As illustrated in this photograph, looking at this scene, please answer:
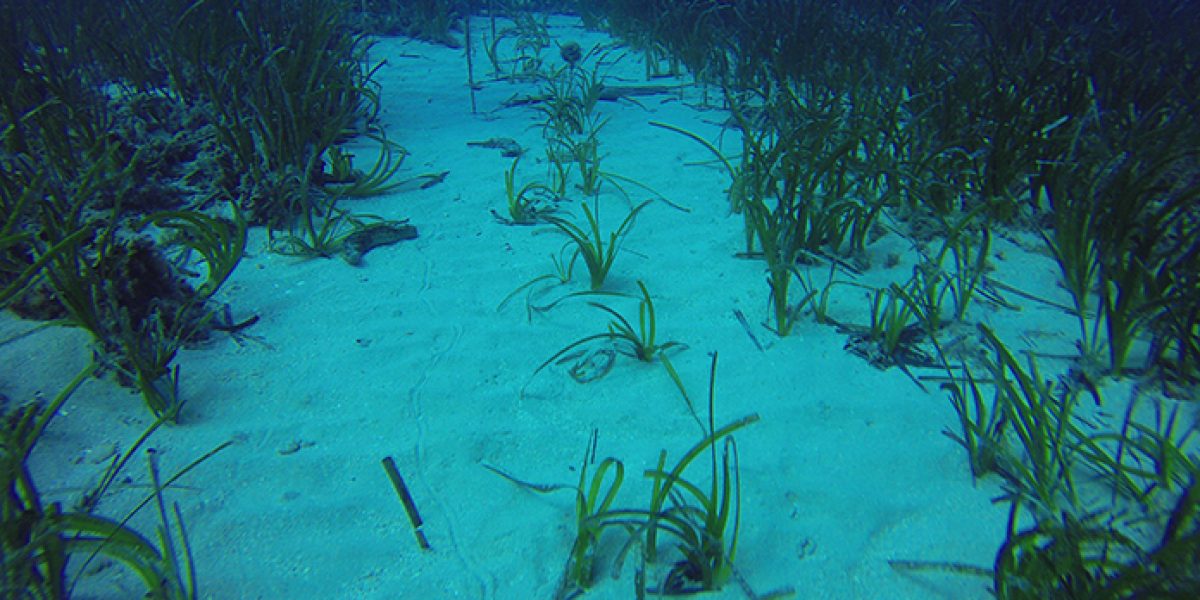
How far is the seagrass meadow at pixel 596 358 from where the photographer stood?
1896 millimetres

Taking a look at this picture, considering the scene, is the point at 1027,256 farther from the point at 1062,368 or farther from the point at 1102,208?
the point at 1062,368

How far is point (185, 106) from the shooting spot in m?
5.37

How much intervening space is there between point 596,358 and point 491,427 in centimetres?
68

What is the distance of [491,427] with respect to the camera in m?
2.50

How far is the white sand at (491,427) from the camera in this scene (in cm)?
195

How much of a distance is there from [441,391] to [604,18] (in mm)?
12710

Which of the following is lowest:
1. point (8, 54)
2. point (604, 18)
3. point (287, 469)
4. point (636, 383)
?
point (287, 469)

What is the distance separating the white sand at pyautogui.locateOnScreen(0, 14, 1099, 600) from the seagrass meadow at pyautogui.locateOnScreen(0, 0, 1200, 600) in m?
0.02

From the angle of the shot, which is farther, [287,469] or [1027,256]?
[1027,256]

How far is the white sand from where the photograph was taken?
195 centimetres

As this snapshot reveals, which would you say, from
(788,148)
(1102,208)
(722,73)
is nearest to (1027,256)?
(1102,208)

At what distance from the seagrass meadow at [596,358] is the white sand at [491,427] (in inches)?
0.6

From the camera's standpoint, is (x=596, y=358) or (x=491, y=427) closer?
(x=491, y=427)

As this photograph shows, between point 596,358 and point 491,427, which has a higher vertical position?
point 596,358
